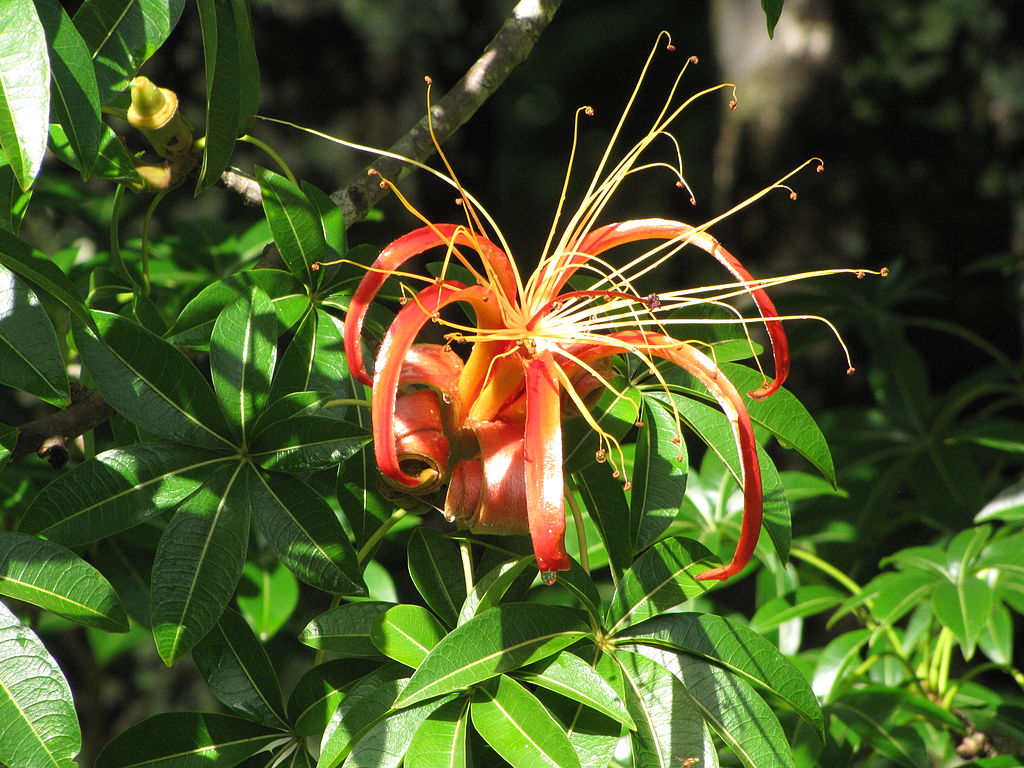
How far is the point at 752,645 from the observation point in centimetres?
96

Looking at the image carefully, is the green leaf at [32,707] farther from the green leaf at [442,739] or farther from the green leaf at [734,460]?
the green leaf at [734,460]

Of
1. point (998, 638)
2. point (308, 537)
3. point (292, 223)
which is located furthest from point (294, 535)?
point (998, 638)

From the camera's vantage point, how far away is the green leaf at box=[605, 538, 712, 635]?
0.97 meters

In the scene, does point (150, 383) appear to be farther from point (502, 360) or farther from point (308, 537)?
point (502, 360)

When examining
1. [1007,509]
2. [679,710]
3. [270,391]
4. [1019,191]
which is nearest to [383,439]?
[270,391]

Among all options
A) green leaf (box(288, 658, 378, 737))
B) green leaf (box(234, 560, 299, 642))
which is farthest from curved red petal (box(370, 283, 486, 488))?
green leaf (box(234, 560, 299, 642))

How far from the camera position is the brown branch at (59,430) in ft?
3.46

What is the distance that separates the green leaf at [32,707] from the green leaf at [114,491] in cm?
10

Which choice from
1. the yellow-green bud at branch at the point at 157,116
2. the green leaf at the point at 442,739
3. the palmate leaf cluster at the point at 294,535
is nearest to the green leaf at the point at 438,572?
the palmate leaf cluster at the point at 294,535

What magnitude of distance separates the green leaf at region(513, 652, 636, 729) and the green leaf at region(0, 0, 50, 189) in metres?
0.58

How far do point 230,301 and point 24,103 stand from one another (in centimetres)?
33

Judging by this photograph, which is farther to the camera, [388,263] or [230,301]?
[230,301]

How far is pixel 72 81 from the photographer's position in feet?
3.04

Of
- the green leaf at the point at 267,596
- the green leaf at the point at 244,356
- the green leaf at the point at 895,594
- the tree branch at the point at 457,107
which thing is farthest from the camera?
the green leaf at the point at 267,596
